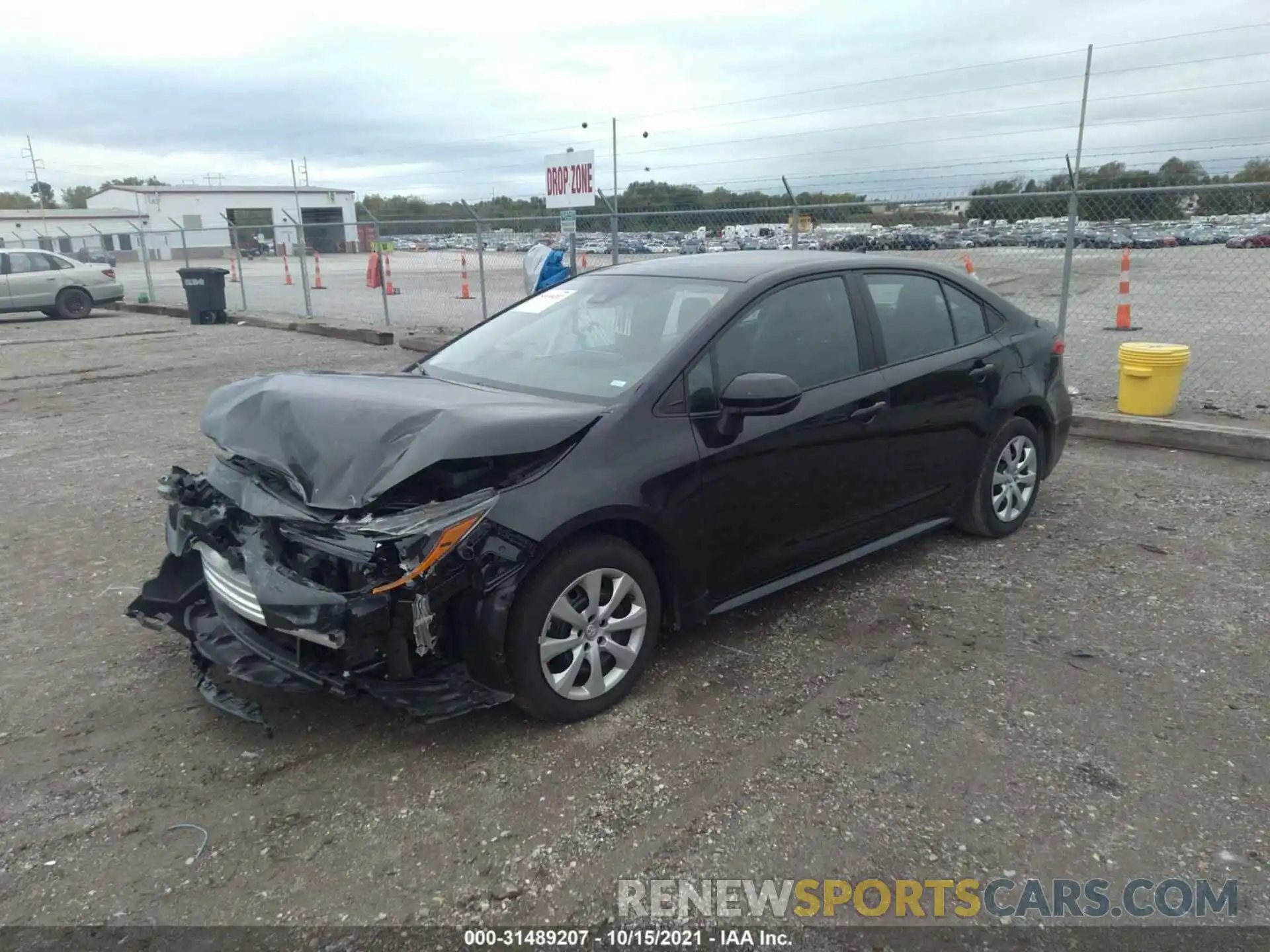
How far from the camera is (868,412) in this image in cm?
428

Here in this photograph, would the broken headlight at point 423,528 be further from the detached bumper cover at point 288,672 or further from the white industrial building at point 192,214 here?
the white industrial building at point 192,214

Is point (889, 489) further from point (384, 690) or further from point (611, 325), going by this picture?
point (384, 690)

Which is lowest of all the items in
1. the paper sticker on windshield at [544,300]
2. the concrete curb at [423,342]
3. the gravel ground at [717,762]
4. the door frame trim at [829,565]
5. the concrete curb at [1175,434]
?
the gravel ground at [717,762]

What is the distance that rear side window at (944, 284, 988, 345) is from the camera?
493 centimetres

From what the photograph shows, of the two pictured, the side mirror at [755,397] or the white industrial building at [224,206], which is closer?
the side mirror at [755,397]

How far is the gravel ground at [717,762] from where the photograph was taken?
8.76 ft

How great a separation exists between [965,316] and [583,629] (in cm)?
294

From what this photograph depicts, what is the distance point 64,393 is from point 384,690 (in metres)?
9.65

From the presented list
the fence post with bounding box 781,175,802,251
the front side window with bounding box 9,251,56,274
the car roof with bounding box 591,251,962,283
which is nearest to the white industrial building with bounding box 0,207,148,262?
the front side window with bounding box 9,251,56,274

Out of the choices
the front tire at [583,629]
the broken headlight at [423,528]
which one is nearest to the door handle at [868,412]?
the front tire at [583,629]

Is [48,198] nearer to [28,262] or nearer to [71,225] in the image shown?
[71,225]

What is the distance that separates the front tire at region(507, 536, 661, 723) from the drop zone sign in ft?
26.9

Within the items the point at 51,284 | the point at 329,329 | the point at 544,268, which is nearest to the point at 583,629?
the point at 544,268

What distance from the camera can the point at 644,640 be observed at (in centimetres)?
355
